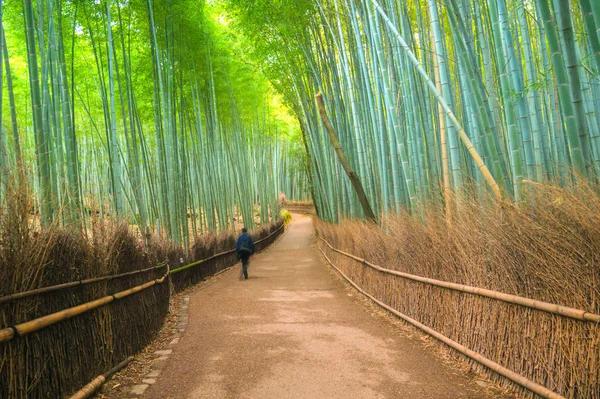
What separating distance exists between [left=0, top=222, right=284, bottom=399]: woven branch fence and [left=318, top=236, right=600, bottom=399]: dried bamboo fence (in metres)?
2.32

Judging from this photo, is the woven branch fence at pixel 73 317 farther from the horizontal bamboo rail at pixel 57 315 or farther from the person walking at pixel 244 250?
the person walking at pixel 244 250

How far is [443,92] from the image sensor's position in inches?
151

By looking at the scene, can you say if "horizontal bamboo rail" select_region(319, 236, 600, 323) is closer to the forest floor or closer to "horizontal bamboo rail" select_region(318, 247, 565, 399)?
"horizontal bamboo rail" select_region(318, 247, 565, 399)

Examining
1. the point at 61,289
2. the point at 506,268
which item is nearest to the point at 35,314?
the point at 61,289

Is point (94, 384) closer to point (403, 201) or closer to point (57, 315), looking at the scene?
point (57, 315)

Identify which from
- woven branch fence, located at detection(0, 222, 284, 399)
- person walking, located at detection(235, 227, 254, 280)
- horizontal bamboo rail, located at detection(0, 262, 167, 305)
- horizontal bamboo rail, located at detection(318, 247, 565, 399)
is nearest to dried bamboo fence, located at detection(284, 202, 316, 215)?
person walking, located at detection(235, 227, 254, 280)

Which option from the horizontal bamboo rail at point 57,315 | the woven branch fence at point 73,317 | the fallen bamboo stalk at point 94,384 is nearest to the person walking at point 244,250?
the woven branch fence at point 73,317

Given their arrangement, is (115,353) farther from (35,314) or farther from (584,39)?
(584,39)

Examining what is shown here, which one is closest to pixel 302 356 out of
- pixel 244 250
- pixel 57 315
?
pixel 57 315

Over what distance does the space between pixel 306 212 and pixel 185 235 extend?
Result: 2316 centimetres

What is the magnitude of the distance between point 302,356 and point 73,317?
154cm

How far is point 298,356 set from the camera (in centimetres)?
339

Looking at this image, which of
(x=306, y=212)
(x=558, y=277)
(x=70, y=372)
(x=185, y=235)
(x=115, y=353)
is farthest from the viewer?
(x=306, y=212)

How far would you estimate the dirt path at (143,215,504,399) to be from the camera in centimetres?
274
